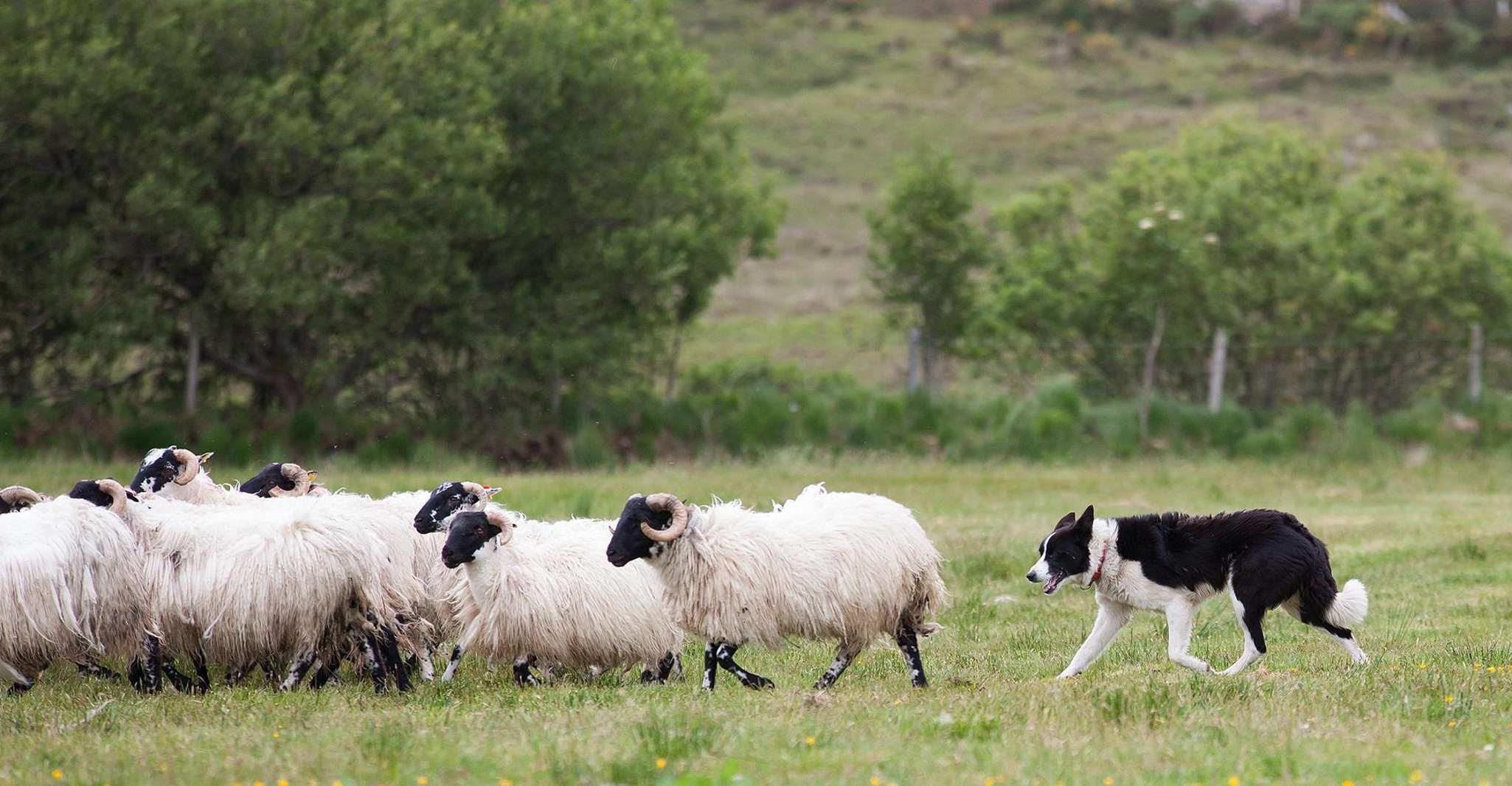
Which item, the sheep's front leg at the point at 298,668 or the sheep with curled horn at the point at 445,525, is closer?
the sheep's front leg at the point at 298,668

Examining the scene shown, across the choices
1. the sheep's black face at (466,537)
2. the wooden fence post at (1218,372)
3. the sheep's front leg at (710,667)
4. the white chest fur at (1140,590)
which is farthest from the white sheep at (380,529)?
the wooden fence post at (1218,372)

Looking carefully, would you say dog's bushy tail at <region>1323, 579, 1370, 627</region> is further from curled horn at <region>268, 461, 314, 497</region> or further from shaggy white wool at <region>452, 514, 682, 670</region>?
curled horn at <region>268, 461, 314, 497</region>

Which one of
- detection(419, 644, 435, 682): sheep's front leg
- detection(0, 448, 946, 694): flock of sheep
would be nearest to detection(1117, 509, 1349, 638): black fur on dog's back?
detection(0, 448, 946, 694): flock of sheep

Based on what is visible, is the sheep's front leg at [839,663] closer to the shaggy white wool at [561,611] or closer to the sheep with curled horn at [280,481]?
A: the shaggy white wool at [561,611]

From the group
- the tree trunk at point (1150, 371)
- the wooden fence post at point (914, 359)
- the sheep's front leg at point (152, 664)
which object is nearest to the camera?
the sheep's front leg at point (152, 664)

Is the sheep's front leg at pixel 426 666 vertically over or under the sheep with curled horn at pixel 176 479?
under

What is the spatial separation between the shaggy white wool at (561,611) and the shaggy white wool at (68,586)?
2037 mm

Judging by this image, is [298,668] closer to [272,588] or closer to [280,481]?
[272,588]

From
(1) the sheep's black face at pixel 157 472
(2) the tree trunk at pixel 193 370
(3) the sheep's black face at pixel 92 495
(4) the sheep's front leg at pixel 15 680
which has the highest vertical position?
(3) the sheep's black face at pixel 92 495

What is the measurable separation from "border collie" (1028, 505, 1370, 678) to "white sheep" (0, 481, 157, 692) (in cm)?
575

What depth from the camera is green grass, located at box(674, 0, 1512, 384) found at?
6259cm

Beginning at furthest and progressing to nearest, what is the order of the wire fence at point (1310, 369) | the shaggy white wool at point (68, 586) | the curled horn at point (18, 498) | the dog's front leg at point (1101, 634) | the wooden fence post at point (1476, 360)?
the wire fence at point (1310, 369)
the wooden fence post at point (1476, 360)
the curled horn at point (18, 498)
the dog's front leg at point (1101, 634)
the shaggy white wool at point (68, 586)

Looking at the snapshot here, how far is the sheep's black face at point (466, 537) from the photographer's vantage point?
1034 cm

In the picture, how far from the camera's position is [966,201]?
112ft
